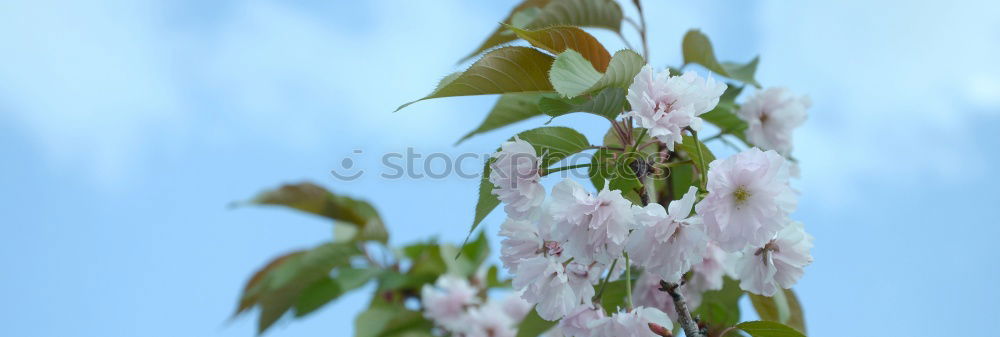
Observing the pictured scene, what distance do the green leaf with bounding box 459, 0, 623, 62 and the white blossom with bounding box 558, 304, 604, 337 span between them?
57cm

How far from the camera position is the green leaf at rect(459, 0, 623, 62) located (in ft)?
4.68

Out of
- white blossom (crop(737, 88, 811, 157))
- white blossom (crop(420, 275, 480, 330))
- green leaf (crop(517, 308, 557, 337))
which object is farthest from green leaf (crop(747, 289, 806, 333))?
white blossom (crop(420, 275, 480, 330))

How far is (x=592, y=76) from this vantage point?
914 millimetres

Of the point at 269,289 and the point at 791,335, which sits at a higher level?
the point at 269,289

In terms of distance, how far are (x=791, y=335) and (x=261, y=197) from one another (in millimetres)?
1684

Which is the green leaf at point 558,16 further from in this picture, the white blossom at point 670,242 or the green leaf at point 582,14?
the white blossom at point 670,242

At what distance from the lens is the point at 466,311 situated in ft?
7.27

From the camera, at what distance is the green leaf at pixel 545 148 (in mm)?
957

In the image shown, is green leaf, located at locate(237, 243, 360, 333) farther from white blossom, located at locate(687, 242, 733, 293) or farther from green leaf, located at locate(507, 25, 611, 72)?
green leaf, located at locate(507, 25, 611, 72)

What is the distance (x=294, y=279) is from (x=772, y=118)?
1273 mm

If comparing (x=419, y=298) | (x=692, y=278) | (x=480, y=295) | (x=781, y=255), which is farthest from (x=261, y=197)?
(x=781, y=255)

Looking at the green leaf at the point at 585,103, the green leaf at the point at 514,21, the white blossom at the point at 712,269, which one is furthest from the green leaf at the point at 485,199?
the white blossom at the point at 712,269

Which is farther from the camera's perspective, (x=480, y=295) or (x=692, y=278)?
(x=480, y=295)

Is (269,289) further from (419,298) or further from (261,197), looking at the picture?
(419,298)
